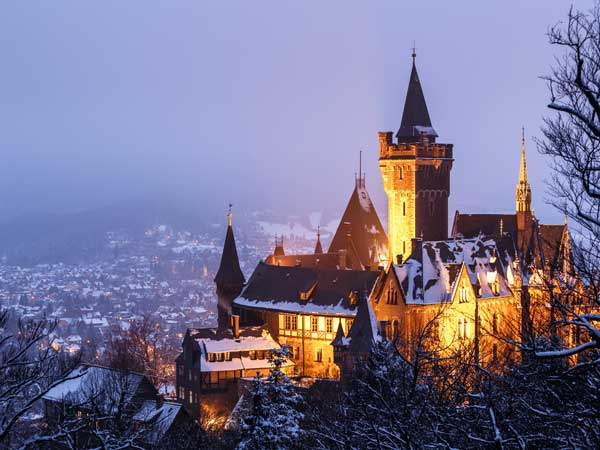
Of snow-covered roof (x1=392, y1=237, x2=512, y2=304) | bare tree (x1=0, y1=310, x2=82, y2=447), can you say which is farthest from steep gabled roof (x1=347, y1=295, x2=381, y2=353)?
bare tree (x1=0, y1=310, x2=82, y2=447)

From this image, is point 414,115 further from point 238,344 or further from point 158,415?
point 158,415

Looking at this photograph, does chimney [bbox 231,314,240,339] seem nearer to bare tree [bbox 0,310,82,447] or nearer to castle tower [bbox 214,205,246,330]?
castle tower [bbox 214,205,246,330]

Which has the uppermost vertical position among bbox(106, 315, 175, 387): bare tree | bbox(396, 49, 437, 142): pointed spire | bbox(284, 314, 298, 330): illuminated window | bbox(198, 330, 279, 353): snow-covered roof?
bbox(396, 49, 437, 142): pointed spire

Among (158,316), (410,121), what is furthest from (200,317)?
(410,121)

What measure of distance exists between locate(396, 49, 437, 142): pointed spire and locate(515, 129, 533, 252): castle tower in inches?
301

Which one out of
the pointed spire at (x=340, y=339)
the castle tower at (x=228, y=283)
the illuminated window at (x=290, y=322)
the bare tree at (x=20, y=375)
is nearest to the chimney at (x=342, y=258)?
the castle tower at (x=228, y=283)

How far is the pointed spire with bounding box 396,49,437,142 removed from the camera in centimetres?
8044

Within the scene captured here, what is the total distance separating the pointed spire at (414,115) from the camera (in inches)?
3167

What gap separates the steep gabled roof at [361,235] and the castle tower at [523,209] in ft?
60.7

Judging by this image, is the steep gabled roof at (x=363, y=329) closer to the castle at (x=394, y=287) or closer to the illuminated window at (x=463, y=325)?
the castle at (x=394, y=287)

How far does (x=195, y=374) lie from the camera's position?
6706 centimetres

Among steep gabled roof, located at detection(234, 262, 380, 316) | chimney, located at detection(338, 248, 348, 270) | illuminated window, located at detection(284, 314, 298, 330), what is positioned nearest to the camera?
steep gabled roof, located at detection(234, 262, 380, 316)

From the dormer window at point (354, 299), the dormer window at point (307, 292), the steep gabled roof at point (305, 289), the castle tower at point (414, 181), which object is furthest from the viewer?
the castle tower at point (414, 181)

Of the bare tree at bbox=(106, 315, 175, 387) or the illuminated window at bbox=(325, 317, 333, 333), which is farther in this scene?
the bare tree at bbox=(106, 315, 175, 387)
